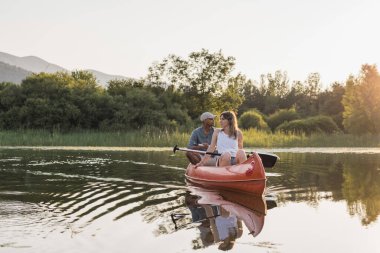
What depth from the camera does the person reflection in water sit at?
24.8 feet

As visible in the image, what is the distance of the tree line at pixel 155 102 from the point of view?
130 feet

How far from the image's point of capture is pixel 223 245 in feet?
23.9

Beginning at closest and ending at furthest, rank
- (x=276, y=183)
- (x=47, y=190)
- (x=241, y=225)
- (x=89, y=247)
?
(x=89, y=247)
(x=241, y=225)
(x=47, y=190)
(x=276, y=183)

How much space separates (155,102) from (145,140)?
9.88m

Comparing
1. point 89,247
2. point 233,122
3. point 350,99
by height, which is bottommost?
point 89,247

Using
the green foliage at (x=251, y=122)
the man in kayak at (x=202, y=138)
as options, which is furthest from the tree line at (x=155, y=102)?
the man in kayak at (x=202, y=138)

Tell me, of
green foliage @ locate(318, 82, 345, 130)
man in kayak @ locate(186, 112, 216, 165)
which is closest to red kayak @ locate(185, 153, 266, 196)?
man in kayak @ locate(186, 112, 216, 165)

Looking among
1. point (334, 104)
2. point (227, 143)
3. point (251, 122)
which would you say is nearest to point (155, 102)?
point (251, 122)

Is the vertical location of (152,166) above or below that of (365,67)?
below

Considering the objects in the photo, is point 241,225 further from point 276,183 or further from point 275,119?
point 275,119

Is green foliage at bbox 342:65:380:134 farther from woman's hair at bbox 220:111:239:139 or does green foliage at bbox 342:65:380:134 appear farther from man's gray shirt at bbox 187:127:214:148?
woman's hair at bbox 220:111:239:139

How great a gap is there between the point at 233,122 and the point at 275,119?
3876cm

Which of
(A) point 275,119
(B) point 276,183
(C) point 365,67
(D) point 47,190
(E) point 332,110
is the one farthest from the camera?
(E) point 332,110

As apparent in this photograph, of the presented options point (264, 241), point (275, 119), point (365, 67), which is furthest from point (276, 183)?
point (275, 119)
